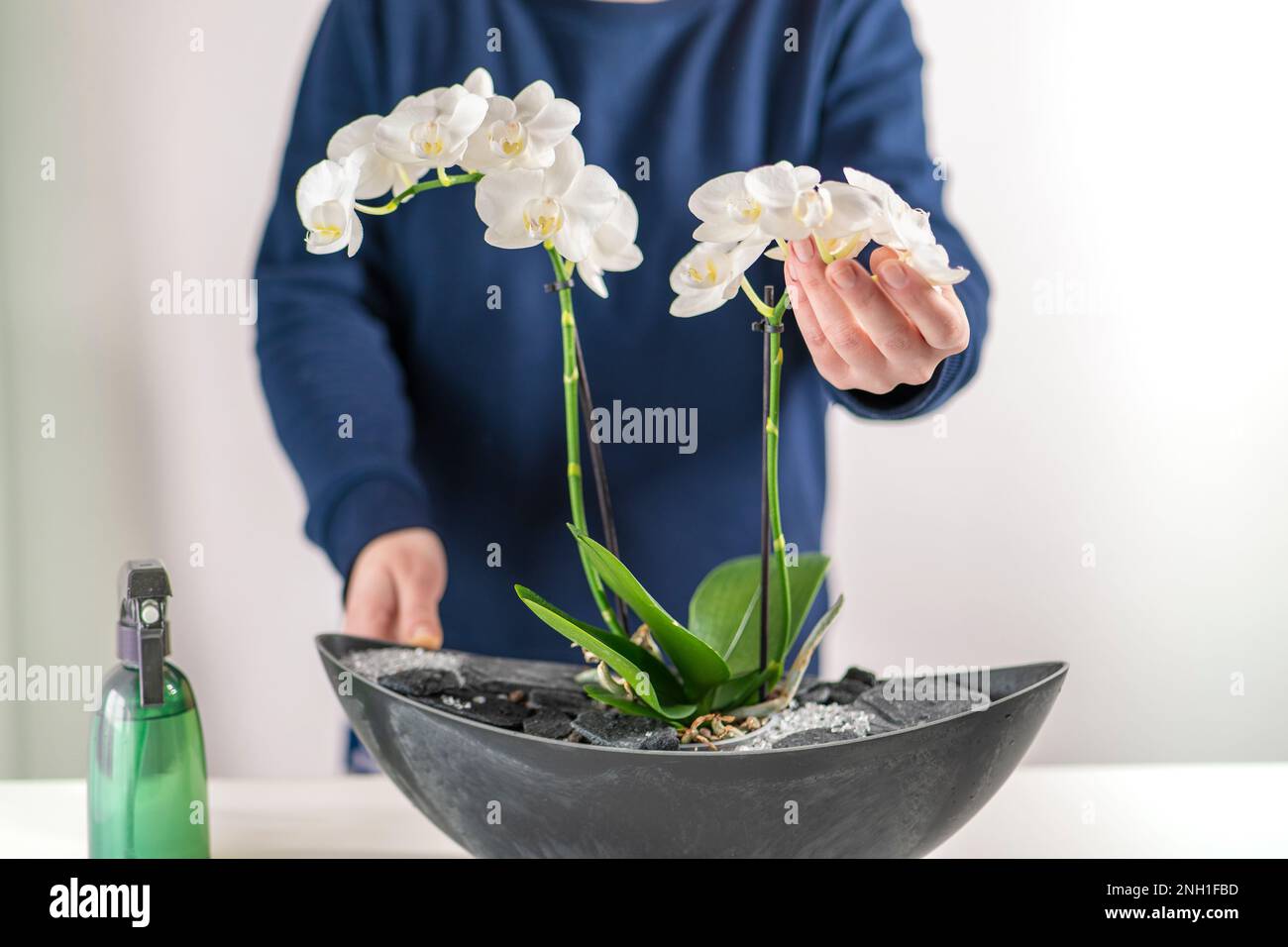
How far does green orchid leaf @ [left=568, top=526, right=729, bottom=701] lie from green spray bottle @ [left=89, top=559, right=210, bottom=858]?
8.3 inches

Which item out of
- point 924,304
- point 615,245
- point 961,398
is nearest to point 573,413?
point 615,245

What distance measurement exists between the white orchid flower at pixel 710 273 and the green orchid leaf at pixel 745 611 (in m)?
0.18

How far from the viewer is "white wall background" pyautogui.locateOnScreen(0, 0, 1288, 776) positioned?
3.45 ft

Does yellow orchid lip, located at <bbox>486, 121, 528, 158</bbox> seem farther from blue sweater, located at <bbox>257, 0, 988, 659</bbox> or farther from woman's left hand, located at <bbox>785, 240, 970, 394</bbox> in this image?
blue sweater, located at <bbox>257, 0, 988, 659</bbox>

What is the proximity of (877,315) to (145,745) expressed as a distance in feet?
1.35

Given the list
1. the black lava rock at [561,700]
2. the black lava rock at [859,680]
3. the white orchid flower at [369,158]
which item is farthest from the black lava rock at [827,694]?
the white orchid flower at [369,158]

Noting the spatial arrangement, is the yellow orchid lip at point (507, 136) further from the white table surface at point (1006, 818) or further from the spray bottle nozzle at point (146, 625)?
the white table surface at point (1006, 818)

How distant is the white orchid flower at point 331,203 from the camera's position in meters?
0.50

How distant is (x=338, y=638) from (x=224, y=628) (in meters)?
0.52

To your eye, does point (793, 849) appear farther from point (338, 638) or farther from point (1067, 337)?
point (1067, 337)

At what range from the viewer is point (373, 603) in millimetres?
889

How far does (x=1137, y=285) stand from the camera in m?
1.11

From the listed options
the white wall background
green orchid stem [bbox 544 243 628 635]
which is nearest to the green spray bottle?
green orchid stem [bbox 544 243 628 635]
